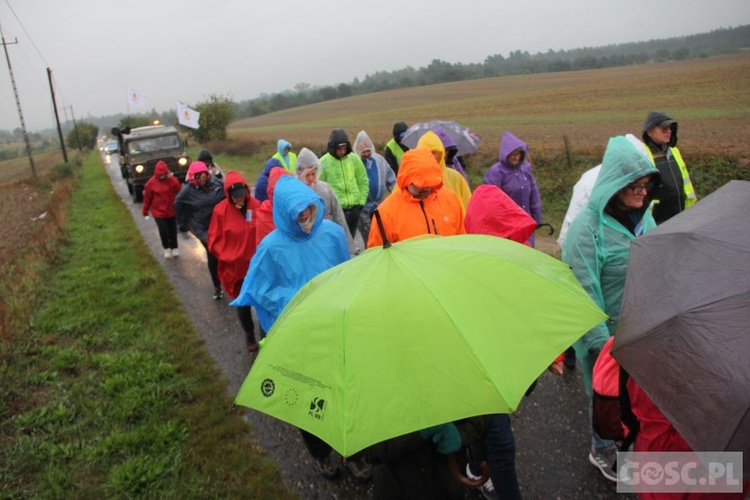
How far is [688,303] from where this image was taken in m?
1.33

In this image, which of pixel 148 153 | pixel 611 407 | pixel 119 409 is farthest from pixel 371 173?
pixel 148 153

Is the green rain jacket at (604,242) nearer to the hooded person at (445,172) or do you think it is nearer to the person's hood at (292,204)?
the person's hood at (292,204)

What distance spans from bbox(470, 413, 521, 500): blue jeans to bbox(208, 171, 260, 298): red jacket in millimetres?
3354

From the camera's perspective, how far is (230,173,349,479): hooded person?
312 cm

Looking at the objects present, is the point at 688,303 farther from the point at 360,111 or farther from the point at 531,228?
the point at 360,111

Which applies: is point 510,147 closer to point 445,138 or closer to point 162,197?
point 445,138

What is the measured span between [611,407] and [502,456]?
27.1 inches

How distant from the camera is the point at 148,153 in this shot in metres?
16.7

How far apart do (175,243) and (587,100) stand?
23859 millimetres

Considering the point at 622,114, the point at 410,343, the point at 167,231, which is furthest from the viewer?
the point at 622,114

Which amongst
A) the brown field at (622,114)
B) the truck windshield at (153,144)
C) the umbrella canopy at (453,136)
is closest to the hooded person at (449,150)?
the umbrella canopy at (453,136)

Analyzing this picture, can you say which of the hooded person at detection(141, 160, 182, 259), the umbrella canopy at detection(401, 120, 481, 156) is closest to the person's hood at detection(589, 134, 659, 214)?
the umbrella canopy at detection(401, 120, 481, 156)

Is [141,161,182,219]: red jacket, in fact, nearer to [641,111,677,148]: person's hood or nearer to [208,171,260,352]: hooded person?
[208,171,260,352]: hooded person

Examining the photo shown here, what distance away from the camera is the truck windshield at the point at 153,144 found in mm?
16766
